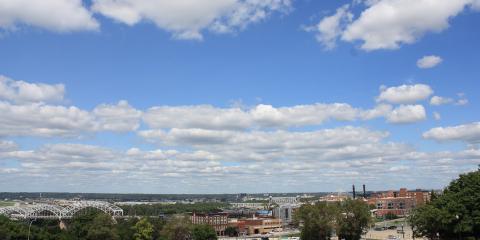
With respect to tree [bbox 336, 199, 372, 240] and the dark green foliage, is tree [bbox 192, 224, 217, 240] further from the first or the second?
the dark green foliage

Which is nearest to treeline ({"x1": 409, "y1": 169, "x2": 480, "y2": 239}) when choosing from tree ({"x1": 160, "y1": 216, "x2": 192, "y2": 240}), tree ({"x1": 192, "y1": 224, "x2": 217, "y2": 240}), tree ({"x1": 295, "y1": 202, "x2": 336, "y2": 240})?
tree ({"x1": 295, "y1": 202, "x2": 336, "y2": 240})

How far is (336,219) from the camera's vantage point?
325ft

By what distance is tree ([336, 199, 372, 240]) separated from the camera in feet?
324

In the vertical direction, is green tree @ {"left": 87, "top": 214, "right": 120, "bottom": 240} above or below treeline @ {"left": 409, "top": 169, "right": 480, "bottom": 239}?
below

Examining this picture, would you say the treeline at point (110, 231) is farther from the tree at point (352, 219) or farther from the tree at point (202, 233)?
the tree at point (352, 219)

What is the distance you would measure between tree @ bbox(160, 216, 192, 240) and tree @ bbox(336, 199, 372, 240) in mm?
35509

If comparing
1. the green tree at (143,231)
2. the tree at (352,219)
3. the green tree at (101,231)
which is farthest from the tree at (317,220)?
the green tree at (101,231)

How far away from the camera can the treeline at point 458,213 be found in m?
75.3

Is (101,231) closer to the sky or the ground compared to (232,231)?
closer to the sky

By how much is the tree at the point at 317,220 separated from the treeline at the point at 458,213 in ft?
60.0

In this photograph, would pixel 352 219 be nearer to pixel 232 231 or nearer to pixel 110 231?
pixel 110 231

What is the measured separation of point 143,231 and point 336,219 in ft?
155

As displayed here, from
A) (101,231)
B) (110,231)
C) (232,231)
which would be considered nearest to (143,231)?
(110,231)

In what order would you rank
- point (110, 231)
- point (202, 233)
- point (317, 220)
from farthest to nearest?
point (202, 233)
point (110, 231)
point (317, 220)
